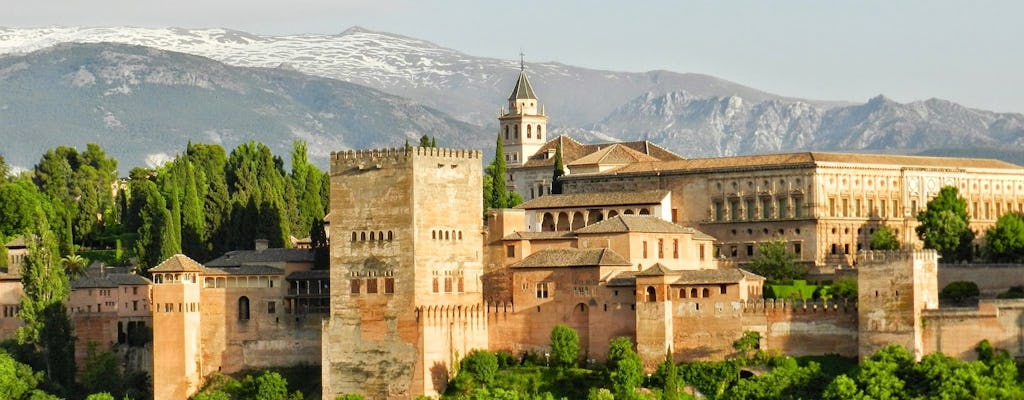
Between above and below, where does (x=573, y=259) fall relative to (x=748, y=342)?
above

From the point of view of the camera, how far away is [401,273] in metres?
75.9

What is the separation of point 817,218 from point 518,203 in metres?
16.3

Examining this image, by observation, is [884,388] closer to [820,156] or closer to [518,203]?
[820,156]

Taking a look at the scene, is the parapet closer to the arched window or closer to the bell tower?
the arched window

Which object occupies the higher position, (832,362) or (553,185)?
(553,185)

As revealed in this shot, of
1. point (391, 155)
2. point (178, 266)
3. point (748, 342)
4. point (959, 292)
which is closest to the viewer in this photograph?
point (748, 342)

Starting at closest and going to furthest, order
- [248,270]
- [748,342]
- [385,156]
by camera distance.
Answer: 1. [748,342]
2. [385,156]
3. [248,270]

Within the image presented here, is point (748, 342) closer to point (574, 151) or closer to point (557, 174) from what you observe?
point (557, 174)

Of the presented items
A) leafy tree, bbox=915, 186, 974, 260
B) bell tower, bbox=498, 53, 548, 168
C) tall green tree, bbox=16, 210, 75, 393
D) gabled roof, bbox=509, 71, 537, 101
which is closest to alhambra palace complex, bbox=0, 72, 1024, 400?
tall green tree, bbox=16, 210, 75, 393

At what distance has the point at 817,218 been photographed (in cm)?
9094

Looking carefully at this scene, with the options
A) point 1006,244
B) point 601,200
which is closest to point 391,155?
point 601,200

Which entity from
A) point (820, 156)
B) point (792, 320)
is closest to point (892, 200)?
point (820, 156)

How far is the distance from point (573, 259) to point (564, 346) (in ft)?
12.1

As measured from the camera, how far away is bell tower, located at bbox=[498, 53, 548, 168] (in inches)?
4633
